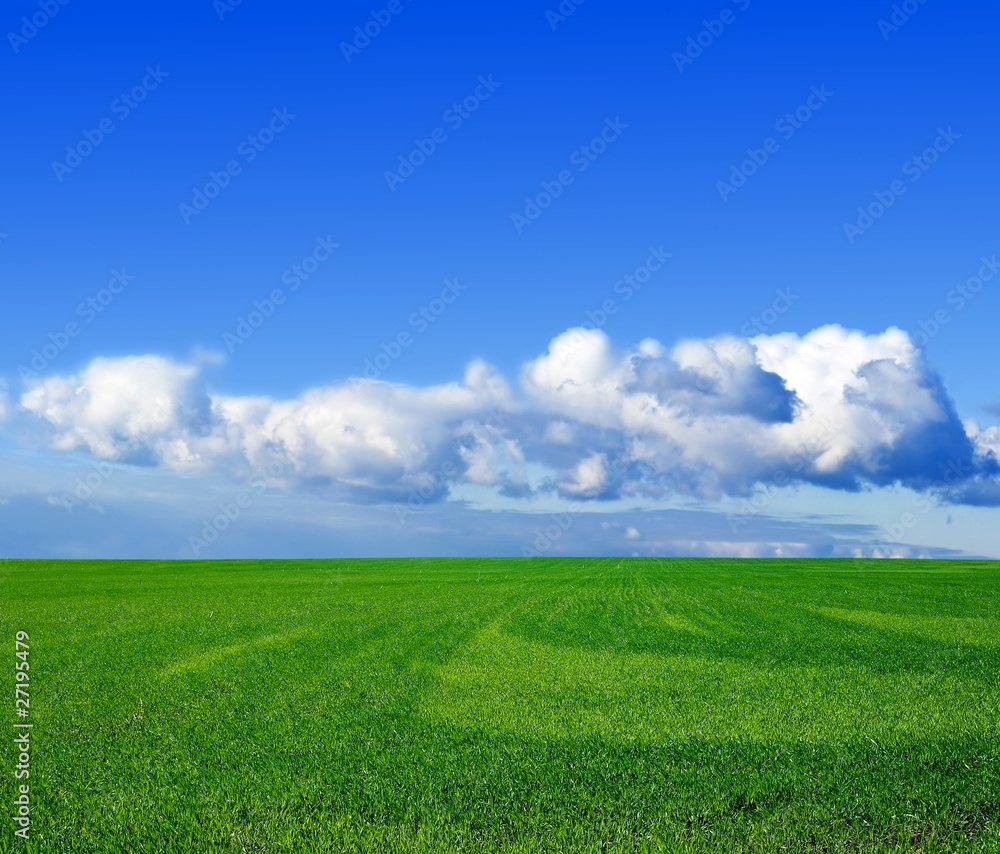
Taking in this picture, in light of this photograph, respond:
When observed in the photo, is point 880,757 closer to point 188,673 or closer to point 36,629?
point 188,673

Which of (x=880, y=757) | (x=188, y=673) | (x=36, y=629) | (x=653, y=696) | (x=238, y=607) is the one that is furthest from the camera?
(x=238, y=607)

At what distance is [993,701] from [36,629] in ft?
74.9

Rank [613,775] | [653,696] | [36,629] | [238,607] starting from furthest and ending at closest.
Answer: [238,607] < [36,629] < [653,696] < [613,775]

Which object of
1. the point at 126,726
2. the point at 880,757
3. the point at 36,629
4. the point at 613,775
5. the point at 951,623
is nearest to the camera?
the point at 613,775

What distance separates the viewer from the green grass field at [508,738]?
8.00 meters

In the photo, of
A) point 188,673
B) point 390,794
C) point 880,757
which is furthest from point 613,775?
point 188,673

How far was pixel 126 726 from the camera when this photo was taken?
1148 centimetres

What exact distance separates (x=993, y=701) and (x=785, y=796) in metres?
6.74

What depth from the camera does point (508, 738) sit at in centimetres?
1074

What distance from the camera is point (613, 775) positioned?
9344 mm

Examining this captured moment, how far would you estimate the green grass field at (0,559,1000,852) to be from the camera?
26.2 feet

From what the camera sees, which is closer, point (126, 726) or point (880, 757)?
point (880, 757)

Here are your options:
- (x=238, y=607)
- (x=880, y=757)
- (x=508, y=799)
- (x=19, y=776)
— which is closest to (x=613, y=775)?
(x=508, y=799)

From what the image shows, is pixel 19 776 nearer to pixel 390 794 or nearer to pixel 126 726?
pixel 126 726
